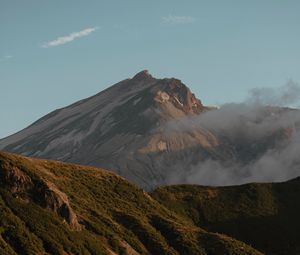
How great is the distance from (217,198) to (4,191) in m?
75.3

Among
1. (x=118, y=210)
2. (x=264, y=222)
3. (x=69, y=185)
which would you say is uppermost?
(x=69, y=185)

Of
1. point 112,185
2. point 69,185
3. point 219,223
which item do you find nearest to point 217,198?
point 219,223

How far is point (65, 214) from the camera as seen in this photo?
4454 inches

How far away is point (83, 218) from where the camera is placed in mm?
118438

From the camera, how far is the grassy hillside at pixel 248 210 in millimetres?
152500

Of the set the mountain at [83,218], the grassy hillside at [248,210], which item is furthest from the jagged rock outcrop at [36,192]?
the grassy hillside at [248,210]

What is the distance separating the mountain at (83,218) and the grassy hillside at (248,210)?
38.8 feet

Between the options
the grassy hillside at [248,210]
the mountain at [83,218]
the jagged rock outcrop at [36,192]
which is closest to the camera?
the mountain at [83,218]

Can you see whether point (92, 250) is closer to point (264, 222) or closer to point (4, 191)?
point (4, 191)

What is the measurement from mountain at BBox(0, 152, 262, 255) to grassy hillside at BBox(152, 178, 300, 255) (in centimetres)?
1183

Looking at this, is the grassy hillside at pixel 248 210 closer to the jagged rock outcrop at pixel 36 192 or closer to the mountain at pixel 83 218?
the mountain at pixel 83 218

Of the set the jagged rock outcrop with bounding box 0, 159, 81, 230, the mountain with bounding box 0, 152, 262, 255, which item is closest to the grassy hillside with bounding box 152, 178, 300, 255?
the mountain with bounding box 0, 152, 262, 255

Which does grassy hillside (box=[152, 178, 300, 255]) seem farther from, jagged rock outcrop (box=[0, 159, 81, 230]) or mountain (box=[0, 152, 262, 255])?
jagged rock outcrop (box=[0, 159, 81, 230])

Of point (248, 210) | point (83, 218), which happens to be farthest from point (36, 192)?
point (248, 210)
